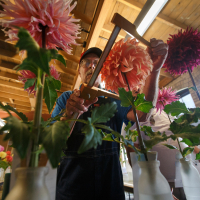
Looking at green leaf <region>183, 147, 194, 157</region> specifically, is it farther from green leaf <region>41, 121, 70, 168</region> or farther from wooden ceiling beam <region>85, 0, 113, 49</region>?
wooden ceiling beam <region>85, 0, 113, 49</region>

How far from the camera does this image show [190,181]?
33cm

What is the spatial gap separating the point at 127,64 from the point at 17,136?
1.03 ft

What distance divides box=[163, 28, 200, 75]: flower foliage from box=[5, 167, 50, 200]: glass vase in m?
0.93

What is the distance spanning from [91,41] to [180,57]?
4.87ft

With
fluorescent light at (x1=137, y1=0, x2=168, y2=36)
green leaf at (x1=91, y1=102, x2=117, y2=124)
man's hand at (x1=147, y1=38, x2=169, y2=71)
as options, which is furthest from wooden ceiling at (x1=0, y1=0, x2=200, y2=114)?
green leaf at (x1=91, y1=102, x2=117, y2=124)

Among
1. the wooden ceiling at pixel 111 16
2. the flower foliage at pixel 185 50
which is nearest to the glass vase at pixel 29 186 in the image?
the flower foliage at pixel 185 50

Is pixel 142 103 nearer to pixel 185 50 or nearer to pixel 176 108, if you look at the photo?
pixel 176 108

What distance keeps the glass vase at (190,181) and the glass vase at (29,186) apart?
332 millimetres

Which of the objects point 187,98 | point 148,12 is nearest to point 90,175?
point 148,12

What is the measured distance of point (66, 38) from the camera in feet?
1.07

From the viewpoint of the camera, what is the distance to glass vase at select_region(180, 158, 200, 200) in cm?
32

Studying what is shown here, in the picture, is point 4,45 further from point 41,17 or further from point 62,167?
point 41,17

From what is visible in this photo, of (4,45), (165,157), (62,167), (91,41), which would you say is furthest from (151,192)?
(4,45)

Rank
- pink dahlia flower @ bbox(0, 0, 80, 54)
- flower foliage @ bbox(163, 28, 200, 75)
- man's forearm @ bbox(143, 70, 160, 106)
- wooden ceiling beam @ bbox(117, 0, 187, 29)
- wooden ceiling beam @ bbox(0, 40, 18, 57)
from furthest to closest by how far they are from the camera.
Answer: wooden ceiling beam @ bbox(0, 40, 18, 57) < wooden ceiling beam @ bbox(117, 0, 187, 29) < flower foliage @ bbox(163, 28, 200, 75) < man's forearm @ bbox(143, 70, 160, 106) < pink dahlia flower @ bbox(0, 0, 80, 54)
